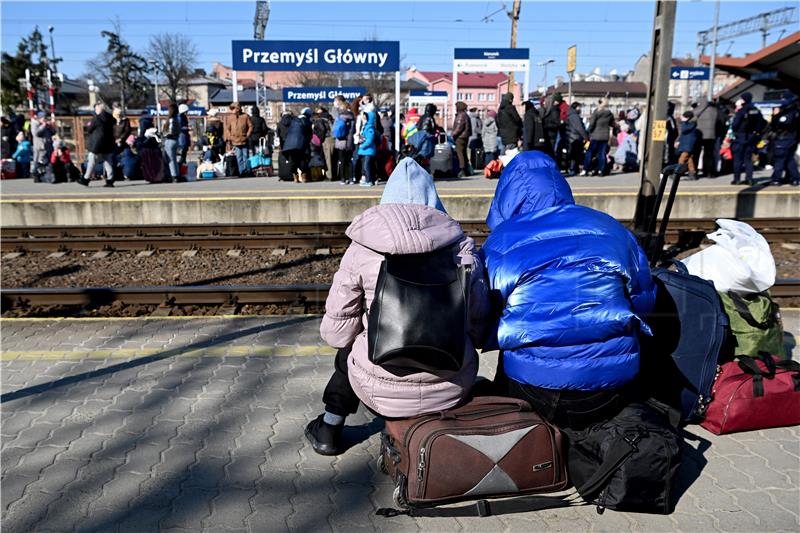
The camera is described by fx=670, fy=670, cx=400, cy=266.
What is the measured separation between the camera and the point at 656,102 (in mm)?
9195

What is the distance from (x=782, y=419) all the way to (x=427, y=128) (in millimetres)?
11719

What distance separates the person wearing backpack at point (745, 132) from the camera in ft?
44.0

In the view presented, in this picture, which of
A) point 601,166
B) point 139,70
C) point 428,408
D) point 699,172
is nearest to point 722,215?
point 601,166

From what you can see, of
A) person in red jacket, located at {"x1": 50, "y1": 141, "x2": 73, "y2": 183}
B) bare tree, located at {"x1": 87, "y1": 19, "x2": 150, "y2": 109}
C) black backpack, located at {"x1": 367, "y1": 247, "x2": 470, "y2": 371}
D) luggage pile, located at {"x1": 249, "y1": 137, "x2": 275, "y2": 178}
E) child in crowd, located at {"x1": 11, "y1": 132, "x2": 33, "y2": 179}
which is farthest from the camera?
bare tree, located at {"x1": 87, "y1": 19, "x2": 150, "y2": 109}

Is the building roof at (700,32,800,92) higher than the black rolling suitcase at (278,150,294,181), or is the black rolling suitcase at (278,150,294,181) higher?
the building roof at (700,32,800,92)

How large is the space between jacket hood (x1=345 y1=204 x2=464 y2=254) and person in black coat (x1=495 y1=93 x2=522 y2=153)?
1225 centimetres

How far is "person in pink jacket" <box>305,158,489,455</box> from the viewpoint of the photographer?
3.04 meters

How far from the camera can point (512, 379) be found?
342cm

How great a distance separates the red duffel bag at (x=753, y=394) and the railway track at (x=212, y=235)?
5.65 m

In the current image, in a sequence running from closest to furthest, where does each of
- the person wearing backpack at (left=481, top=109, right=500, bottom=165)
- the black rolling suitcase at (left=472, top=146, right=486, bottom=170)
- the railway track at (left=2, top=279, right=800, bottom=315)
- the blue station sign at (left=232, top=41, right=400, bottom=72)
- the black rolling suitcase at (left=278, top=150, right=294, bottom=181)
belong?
the railway track at (left=2, top=279, right=800, bottom=315) → the black rolling suitcase at (left=278, top=150, right=294, bottom=181) → the person wearing backpack at (left=481, top=109, right=500, bottom=165) → the blue station sign at (left=232, top=41, right=400, bottom=72) → the black rolling suitcase at (left=472, top=146, right=486, bottom=170)

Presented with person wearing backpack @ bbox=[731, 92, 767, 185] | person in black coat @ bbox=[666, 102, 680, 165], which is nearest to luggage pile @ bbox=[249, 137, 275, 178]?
person in black coat @ bbox=[666, 102, 680, 165]

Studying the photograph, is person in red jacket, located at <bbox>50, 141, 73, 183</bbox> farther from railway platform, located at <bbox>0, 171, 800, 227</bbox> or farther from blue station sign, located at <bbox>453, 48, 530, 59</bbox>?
blue station sign, located at <bbox>453, 48, 530, 59</bbox>

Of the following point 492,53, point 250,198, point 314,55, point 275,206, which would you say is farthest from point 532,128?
point 250,198

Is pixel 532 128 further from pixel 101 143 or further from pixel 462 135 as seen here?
pixel 101 143
